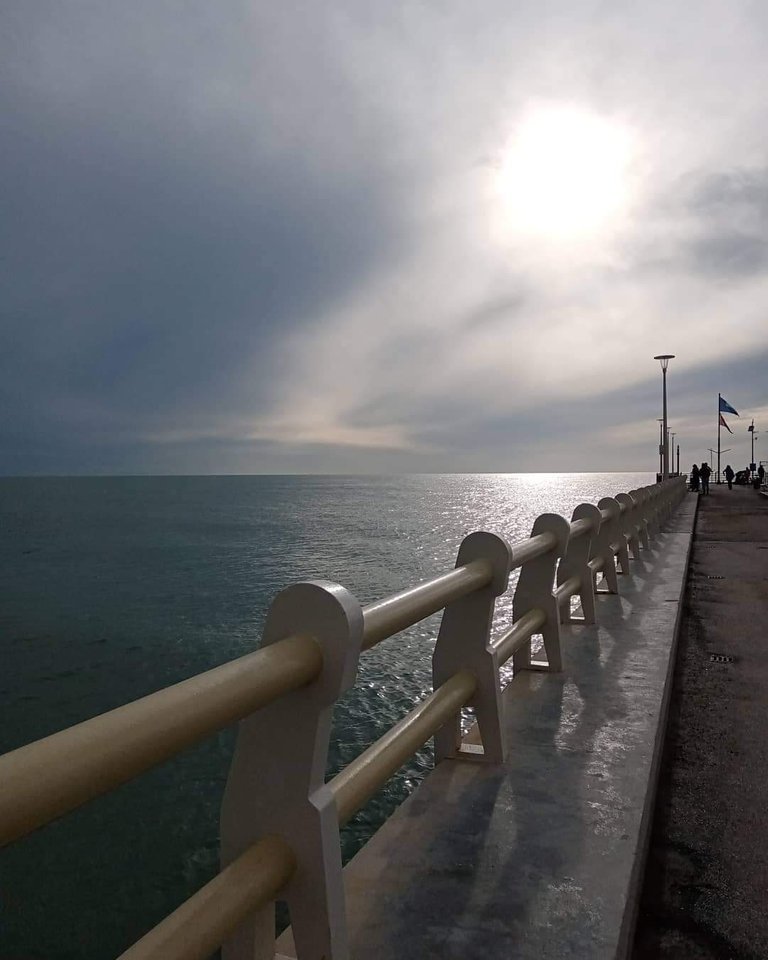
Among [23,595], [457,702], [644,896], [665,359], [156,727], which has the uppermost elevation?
[665,359]

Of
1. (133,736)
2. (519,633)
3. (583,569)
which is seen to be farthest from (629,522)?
(133,736)

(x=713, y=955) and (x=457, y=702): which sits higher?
(x=457, y=702)

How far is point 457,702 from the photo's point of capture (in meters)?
2.81

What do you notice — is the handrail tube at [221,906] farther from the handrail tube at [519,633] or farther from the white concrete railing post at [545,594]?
the white concrete railing post at [545,594]

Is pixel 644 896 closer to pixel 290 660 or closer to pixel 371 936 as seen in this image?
pixel 371 936

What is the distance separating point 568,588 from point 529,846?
2.97 m

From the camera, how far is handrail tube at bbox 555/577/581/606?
16.0 feet

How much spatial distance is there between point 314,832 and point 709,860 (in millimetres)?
1833

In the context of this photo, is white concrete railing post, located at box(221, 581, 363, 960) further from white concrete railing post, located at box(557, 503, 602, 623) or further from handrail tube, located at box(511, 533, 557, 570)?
white concrete railing post, located at box(557, 503, 602, 623)

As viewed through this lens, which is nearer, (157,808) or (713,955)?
(713,955)

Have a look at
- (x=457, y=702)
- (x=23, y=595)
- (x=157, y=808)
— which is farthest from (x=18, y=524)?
(x=457, y=702)

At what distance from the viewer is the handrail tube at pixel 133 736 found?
893 mm

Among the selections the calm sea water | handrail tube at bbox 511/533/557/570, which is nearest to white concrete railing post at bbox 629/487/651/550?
the calm sea water

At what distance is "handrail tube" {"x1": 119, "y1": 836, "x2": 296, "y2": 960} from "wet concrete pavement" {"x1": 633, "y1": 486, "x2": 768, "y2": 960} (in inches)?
50.7
